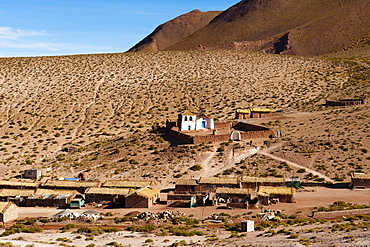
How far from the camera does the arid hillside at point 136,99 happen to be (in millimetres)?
56688

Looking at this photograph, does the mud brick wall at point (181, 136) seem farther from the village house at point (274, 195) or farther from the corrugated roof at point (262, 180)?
the village house at point (274, 195)

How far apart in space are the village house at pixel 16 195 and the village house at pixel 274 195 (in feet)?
64.7

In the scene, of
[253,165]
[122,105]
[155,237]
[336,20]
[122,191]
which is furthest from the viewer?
[336,20]

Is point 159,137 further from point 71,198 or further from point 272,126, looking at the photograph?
point 71,198

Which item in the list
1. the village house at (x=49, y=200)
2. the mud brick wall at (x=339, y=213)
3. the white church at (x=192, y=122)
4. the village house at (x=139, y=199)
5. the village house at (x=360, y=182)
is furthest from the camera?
the white church at (x=192, y=122)

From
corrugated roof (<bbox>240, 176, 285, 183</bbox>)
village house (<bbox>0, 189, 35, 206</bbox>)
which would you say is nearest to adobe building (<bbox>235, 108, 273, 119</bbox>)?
corrugated roof (<bbox>240, 176, 285, 183</bbox>)

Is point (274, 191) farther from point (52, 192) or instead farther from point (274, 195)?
point (52, 192)

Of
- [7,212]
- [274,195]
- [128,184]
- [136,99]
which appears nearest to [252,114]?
[136,99]

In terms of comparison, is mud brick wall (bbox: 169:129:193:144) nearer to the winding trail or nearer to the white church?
the white church

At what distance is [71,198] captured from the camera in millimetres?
43250

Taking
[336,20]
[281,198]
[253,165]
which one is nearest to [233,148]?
[253,165]

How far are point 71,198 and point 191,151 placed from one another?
15.7m

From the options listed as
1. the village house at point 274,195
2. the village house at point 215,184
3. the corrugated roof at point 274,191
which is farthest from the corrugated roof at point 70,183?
the village house at point 274,195

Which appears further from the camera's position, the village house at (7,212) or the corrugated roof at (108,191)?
the corrugated roof at (108,191)
